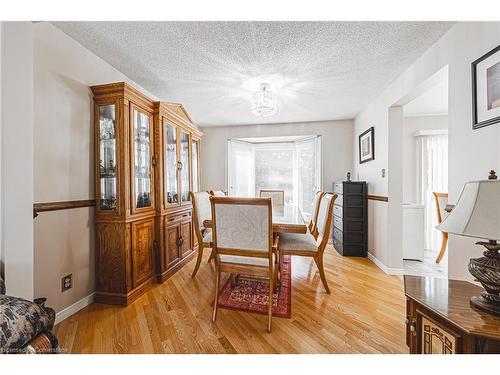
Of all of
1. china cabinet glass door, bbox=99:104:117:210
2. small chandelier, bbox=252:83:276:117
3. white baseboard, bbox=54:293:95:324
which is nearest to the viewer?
white baseboard, bbox=54:293:95:324

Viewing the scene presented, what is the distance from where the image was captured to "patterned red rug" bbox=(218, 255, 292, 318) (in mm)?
1888

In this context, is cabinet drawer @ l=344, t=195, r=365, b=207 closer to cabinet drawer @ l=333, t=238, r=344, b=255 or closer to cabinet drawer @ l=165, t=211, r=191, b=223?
cabinet drawer @ l=333, t=238, r=344, b=255

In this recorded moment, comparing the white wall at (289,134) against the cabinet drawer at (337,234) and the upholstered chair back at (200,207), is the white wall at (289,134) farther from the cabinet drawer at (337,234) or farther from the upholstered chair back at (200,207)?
the upholstered chair back at (200,207)

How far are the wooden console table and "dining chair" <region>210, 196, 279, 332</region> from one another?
89cm

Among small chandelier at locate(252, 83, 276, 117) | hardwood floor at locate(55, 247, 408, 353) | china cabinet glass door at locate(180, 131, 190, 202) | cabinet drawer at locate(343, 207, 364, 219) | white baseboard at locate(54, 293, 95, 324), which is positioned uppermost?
small chandelier at locate(252, 83, 276, 117)

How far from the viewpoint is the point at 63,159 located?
1753 millimetres

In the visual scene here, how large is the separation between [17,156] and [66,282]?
1107 millimetres

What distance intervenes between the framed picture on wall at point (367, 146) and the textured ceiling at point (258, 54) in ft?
1.81

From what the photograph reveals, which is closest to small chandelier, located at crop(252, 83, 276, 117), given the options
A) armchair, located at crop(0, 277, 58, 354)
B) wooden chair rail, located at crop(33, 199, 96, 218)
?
wooden chair rail, located at crop(33, 199, 96, 218)

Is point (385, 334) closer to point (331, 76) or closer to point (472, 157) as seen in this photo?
point (472, 157)

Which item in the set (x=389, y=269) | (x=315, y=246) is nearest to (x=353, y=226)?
(x=389, y=269)
